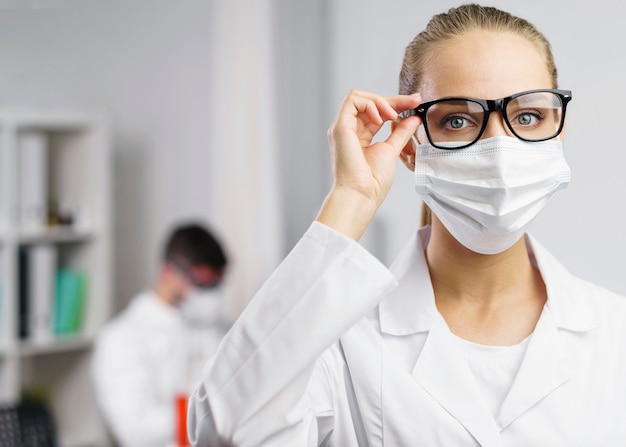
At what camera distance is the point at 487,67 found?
0.65 metres

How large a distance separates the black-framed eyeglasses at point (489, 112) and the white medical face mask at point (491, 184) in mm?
10

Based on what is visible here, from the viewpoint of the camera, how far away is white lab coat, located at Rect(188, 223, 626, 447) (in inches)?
24.9

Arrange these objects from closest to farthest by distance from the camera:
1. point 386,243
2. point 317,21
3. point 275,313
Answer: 1. point 275,313
2. point 386,243
3. point 317,21

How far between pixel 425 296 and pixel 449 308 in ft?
0.09

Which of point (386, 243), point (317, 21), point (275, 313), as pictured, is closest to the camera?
point (275, 313)

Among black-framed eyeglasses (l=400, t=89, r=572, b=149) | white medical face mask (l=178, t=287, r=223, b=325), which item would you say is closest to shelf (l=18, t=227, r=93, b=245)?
white medical face mask (l=178, t=287, r=223, b=325)

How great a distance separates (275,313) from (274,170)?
172 cm

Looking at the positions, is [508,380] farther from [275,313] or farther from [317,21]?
[317,21]

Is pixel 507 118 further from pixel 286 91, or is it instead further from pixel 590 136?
pixel 286 91

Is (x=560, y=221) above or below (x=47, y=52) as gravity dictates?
below

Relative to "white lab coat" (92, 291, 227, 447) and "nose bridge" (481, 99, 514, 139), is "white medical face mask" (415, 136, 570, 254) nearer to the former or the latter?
"nose bridge" (481, 99, 514, 139)

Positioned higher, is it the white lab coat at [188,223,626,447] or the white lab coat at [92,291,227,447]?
the white lab coat at [188,223,626,447]

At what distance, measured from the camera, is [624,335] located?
70 centimetres

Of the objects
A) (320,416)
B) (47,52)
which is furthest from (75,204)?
(320,416)
